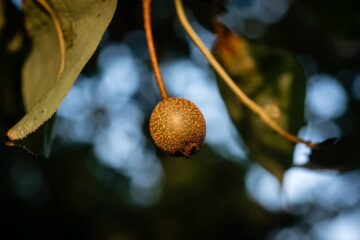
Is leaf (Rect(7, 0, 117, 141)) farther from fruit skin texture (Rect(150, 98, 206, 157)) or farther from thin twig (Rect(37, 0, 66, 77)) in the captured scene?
fruit skin texture (Rect(150, 98, 206, 157))

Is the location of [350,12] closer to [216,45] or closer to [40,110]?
[216,45]

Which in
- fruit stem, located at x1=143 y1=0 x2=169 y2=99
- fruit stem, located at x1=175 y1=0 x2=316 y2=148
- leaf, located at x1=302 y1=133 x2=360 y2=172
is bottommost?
leaf, located at x1=302 y1=133 x2=360 y2=172

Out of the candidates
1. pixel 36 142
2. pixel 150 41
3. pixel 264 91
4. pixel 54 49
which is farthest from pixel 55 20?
pixel 264 91

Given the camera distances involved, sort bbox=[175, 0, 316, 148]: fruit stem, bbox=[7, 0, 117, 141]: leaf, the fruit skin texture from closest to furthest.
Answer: bbox=[7, 0, 117, 141]: leaf
the fruit skin texture
bbox=[175, 0, 316, 148]: fruit stem

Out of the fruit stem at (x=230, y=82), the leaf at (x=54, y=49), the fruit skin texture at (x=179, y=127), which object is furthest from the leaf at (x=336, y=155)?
the leaf at (x=54, y=49)

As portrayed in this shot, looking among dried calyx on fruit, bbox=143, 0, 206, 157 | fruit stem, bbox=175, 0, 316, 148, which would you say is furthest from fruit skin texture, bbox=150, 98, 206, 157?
fruit stem, bbox=175, 0, 316, 148

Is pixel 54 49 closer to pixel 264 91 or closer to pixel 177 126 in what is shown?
pixel 177 126

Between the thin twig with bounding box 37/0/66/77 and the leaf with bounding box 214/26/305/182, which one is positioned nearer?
the thin twig with bounding box 37/0/66/77

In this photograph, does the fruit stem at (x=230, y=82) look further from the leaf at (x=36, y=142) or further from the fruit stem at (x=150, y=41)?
the leaf at (x=36, y=142)
